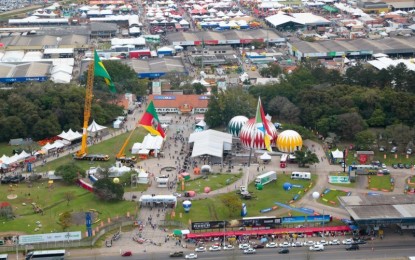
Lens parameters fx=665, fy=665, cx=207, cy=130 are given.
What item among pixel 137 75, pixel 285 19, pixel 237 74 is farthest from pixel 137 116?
pixel 285 19

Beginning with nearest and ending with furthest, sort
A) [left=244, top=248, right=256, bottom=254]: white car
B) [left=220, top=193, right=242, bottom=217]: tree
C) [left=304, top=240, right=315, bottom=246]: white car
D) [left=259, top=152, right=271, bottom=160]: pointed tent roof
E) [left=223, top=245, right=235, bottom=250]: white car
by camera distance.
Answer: [left=244, top=248, right=256, bottom=254]: white car
[left=223, top=245, right=235, bottom=250]: white car
[left=304, top=240, right=315, bottom=246]: white car
[left=220, top=193, right=242, bottom=217]: tree
[left=259, top=152, right=271, bottom=160]: pointed tent roof

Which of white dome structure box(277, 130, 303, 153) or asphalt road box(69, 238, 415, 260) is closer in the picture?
asphalt road box(69, 238, 415, 260)

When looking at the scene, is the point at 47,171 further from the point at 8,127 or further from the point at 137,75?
the point at 137,75

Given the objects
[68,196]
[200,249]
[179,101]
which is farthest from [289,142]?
[68,196]

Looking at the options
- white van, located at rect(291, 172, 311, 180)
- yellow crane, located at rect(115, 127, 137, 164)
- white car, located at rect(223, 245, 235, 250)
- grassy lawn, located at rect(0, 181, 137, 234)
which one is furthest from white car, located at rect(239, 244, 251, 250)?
yellow crane, located at rect(115, 127, 137, 164)

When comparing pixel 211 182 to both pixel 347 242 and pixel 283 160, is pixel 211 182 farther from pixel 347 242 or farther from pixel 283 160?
pixel 347 242

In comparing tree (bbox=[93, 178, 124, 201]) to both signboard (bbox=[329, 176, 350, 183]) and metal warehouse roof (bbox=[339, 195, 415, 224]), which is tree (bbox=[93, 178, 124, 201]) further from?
signboard (bbox=[329, 176, 350, 183])

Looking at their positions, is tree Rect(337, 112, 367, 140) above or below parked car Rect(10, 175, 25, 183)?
below


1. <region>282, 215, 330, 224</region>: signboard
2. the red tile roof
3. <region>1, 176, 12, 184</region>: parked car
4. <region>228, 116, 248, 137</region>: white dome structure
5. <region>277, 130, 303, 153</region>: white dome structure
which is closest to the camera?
<region>282, 215, 330, 224</region>: signboard
